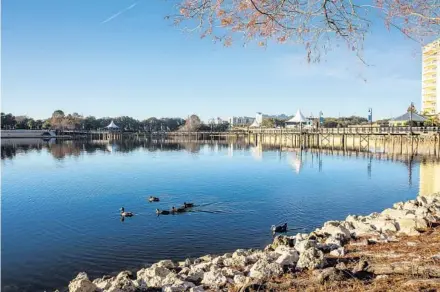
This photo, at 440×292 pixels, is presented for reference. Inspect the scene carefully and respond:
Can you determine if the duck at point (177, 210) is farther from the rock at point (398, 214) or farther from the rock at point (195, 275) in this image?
the rock at point (195, 275)

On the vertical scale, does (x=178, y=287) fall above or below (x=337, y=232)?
below

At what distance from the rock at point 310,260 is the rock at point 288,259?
10cm

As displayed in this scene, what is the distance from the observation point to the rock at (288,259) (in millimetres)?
6362

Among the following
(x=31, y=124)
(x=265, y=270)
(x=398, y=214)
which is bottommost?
(x=398, y=214)

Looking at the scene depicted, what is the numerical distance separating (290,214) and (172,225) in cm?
460

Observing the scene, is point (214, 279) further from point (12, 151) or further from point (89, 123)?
point (89, 123)

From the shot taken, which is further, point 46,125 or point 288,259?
point 46,125

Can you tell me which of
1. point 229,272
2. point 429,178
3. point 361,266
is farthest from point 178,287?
point 429,178

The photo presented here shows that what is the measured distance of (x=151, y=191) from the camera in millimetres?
20000

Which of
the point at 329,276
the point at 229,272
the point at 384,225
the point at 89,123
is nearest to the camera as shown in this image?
the point at 329,276

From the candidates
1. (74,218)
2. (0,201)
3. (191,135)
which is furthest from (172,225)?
(191,135)

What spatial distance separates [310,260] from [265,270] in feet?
2.65

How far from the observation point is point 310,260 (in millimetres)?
6348

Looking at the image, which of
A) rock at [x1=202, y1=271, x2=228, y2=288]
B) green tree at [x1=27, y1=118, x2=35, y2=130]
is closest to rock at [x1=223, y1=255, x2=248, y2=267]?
rock at [x1=202, y1=271, x2=228, y2=288]
